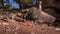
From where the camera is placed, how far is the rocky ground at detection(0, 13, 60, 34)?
7.00 m

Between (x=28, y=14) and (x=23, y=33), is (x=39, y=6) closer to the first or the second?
(x=28, y=14)

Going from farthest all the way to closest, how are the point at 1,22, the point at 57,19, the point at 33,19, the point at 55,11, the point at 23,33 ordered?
1. the point at 55,11
2. the point at 57,19
3. the point at 33,19
4. the point at 1,22
5. the point at 23,33

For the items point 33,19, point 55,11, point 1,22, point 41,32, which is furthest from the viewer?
point 55,11

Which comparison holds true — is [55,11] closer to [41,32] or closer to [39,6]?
[39,6]

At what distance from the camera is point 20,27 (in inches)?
297

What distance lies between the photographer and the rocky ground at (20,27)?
7.00 m

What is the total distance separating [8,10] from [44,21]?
202 cm

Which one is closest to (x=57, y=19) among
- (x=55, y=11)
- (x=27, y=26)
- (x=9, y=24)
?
(x=55, y=11)

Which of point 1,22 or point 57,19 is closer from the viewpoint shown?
point 1,22

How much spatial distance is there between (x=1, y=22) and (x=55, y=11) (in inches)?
167

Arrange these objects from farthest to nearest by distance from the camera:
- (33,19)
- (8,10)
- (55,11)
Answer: (55,11)
(8,10)
(33,19)

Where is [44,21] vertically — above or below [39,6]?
below

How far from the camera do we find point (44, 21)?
8.93m

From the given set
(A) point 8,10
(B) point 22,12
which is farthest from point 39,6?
(A) point 8,10
